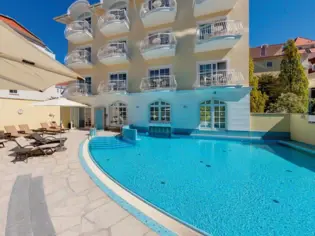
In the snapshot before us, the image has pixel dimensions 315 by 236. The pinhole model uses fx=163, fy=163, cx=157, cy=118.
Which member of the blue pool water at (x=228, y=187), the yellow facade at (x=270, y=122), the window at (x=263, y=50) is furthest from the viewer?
the window at (x=263, y=50)

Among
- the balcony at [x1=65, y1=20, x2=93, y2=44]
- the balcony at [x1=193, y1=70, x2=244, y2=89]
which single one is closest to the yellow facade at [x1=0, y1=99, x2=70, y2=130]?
the balcony at [x1=65, y1=20, x2=93, y2=44]

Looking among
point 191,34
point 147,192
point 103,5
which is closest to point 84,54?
point 103,5

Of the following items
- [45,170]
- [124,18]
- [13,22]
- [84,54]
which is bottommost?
[45,170]

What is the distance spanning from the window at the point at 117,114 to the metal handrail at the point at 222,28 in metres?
10.7

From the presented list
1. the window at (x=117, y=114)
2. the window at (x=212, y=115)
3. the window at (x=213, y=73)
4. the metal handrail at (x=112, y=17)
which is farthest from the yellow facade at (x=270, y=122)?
the metal handrail at (x=112, y=17)

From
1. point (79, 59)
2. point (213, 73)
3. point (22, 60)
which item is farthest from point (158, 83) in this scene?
point (22, 60)

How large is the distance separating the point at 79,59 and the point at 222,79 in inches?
646

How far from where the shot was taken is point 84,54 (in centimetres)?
2005

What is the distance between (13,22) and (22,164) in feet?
82.2

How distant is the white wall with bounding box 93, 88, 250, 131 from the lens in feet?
46.3

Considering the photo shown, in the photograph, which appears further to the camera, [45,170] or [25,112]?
[25,112]

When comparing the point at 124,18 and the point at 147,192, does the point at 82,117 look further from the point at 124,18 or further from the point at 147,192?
the point at 147,192

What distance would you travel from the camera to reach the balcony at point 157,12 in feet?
50.1

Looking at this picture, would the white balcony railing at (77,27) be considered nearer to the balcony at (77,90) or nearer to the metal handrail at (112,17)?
the metal handrail at (112,17)
